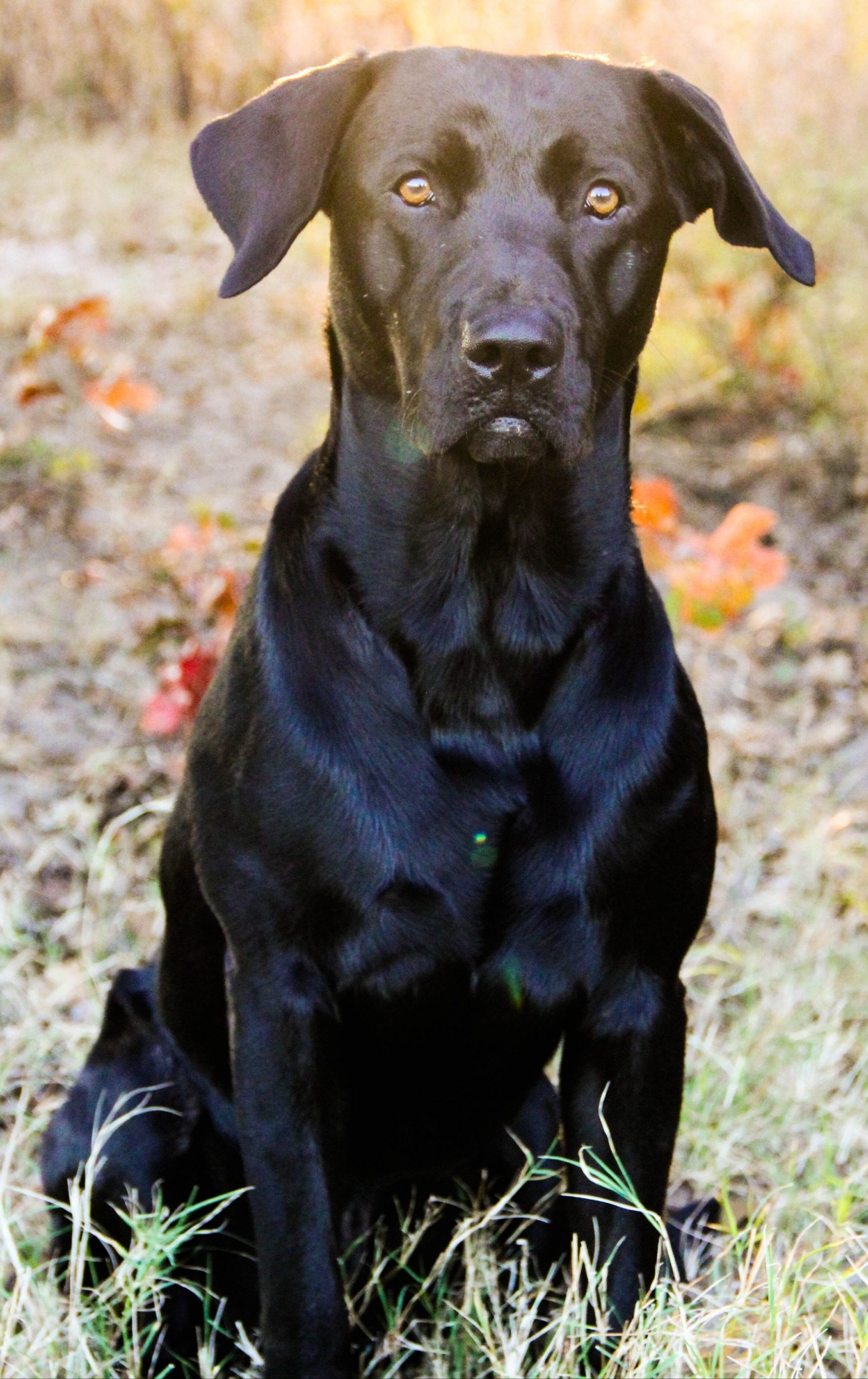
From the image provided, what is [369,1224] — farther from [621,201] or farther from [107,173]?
[107,173]

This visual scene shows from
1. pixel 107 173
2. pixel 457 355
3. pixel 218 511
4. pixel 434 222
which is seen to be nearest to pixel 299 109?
pixel 434 222

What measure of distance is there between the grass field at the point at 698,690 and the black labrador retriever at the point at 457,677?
11.5 inches

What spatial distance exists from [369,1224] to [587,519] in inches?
43.1

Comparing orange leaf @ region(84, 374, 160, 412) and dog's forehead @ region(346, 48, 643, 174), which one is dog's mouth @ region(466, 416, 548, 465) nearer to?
dog's forehead @ region(346, 48, 643, 174)

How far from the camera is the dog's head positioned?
186cm

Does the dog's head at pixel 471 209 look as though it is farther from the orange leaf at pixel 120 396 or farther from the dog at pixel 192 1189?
the orange leaf at pixel 120 396

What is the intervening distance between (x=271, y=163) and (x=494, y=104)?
0.29m

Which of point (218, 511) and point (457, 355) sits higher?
point (457, 355)

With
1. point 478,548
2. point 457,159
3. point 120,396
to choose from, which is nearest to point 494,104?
point 457,159

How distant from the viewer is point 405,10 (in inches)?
270

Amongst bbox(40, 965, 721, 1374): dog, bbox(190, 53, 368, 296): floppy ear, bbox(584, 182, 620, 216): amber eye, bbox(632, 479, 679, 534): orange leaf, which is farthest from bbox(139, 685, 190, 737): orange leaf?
bbox(584, 182, 620, 216): amber eye

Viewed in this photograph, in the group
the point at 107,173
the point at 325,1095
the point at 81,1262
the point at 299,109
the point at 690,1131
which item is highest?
the point at 299,109

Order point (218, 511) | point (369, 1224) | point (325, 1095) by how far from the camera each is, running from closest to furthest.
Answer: point (325, 1095) < point (369, 1224) < point (218, 511)

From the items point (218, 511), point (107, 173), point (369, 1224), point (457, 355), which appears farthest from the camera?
point (107, 173)
